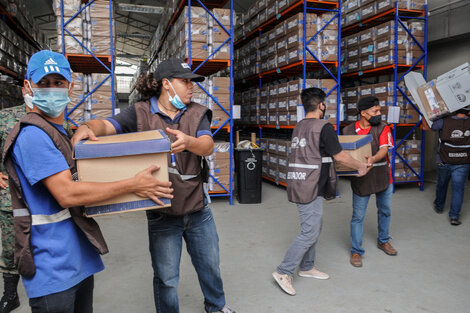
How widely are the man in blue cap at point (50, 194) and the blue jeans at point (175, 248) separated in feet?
2.13

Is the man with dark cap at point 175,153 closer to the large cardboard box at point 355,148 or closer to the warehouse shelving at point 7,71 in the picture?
the large cardboard box at point 355,148

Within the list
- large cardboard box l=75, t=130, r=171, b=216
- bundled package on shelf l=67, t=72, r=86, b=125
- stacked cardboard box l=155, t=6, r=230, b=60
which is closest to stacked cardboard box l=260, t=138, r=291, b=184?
stacked cardboard box l=155, t=6, r=230, b=60

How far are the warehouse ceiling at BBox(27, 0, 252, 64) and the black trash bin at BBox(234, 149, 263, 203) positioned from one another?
7.15 meters

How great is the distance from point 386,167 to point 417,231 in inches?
69.0

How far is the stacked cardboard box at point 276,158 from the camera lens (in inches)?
309

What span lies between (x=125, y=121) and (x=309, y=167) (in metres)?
1.78

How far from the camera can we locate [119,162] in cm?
165

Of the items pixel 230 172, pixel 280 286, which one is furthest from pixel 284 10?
pixel 280 286

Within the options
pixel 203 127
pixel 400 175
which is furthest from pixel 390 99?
pixel 203 127

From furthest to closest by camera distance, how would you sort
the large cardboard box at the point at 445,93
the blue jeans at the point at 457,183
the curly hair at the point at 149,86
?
the blue jeans at the point at 457,183, the large cardboard box at the point at 445,93, the curly hair at the point at 149,86

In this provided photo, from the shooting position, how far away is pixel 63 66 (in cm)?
165

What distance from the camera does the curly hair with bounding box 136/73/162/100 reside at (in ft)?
7.43

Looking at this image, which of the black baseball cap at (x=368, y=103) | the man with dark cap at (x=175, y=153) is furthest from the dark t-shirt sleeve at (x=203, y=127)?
the black baseball cap at (x=368, y=103)

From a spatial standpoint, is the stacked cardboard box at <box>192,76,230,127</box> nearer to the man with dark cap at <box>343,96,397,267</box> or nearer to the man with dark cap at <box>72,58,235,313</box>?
the man with dark cap at <box>343,96,397,267</box>
